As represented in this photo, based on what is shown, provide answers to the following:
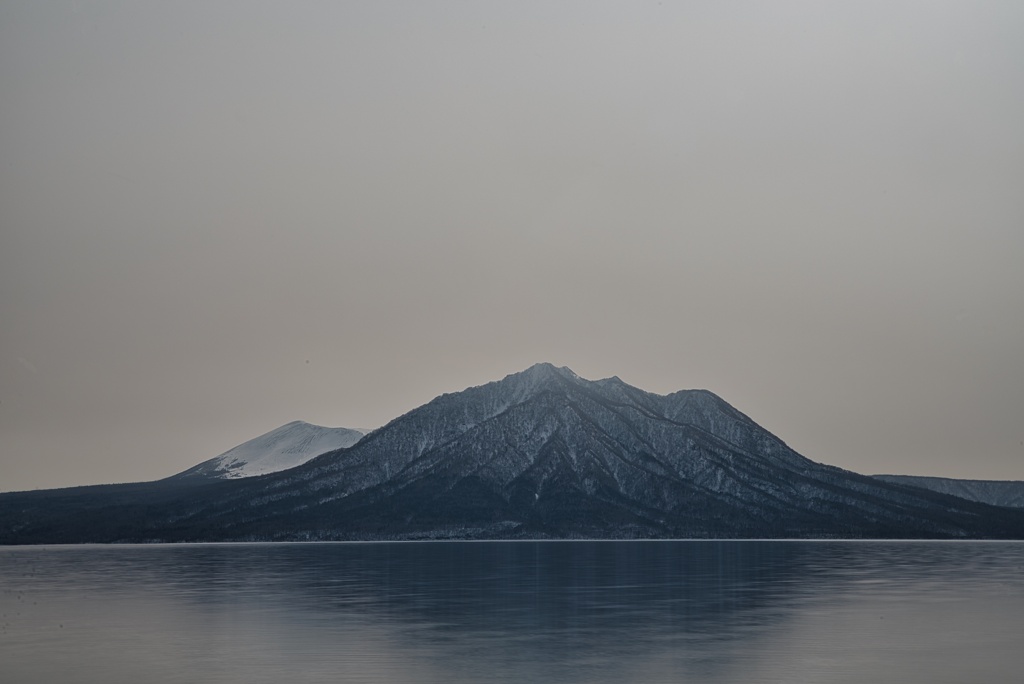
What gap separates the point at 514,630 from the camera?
84875mm

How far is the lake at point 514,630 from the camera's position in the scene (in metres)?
65.3

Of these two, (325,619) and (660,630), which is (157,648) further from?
(660,630)

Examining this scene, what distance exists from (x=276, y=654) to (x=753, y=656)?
2992cm

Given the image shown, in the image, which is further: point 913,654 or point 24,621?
point 24,621

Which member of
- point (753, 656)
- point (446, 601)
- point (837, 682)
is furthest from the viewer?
point (446, 601)

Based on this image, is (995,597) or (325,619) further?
(995,597)

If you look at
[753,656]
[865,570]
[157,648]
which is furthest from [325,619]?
[865,570]

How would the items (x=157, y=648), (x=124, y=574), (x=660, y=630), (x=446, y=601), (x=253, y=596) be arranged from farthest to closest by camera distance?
(x=124, y=574), (x=253, y=596), (x=446, y=601), (x=660, y=630), (x=157, y=648)

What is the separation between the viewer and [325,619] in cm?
9344

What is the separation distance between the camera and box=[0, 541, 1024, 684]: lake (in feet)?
214

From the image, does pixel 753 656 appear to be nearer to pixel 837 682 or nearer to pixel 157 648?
pixel 837 682

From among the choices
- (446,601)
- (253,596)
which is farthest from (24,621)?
(446,601)

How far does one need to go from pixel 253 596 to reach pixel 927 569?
115176 millimetres

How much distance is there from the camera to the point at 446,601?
112 metres
